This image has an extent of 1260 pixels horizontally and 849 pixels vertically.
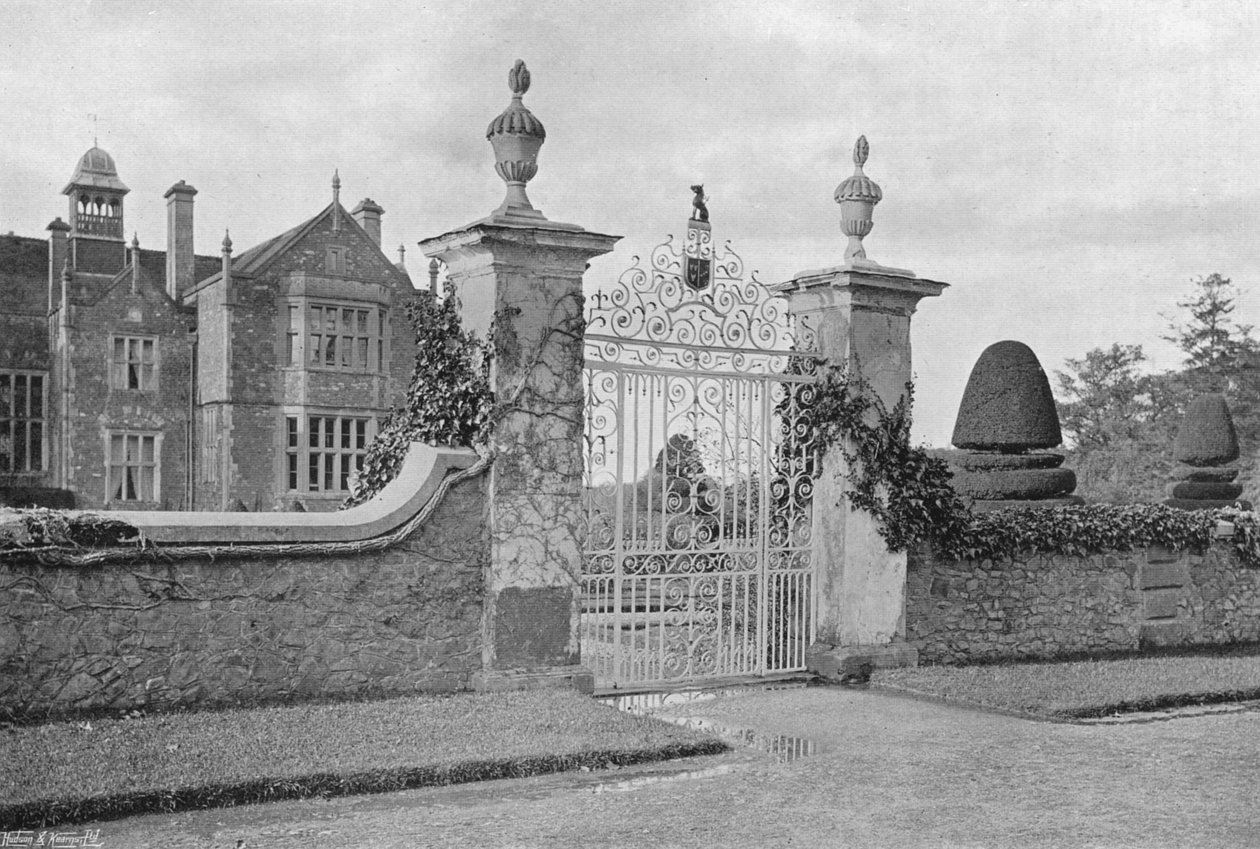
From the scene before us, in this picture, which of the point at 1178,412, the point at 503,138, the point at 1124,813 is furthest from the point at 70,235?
the point at 1124,813

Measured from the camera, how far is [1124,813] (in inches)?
213

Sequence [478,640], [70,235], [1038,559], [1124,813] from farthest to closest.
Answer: [70,235]
[1038,559]
[478,640]
[1124,813]

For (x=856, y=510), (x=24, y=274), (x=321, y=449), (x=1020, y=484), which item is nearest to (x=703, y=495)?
(x=856, y=510)

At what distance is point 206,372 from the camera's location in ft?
92.8

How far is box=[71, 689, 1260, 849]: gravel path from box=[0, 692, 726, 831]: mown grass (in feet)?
0.36

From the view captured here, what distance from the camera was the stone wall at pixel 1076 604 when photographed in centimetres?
970

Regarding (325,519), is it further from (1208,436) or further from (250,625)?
(1208,436)

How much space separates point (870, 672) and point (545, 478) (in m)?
3.06

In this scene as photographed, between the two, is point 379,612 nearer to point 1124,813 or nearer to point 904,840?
point 904,840

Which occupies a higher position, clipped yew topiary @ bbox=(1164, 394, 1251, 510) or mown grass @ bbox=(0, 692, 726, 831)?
clipped yew topiary @ bbox=(1164, 394, 1251, 510)

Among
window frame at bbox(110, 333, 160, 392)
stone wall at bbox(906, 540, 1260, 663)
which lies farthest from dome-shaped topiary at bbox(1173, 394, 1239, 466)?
window frame at bbox(110, 333, 160, 392)

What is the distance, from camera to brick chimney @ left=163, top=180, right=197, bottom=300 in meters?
28.3

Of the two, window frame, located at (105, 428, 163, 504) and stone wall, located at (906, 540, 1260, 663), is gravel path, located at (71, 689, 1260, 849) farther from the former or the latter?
window frame, located at (105, 428, 163, 504)

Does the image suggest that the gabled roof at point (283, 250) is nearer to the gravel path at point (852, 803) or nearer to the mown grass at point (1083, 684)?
the mown grass at point (1083, 684)
